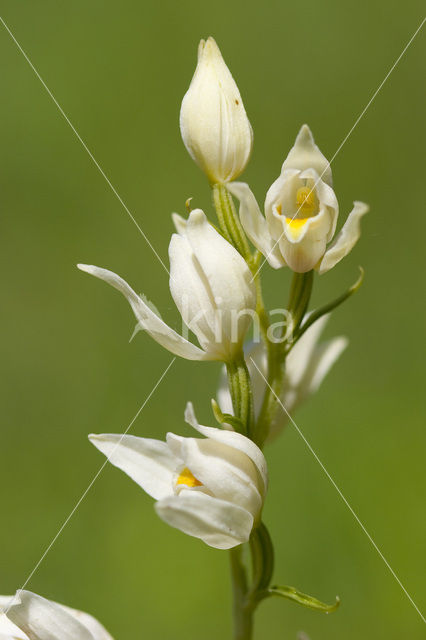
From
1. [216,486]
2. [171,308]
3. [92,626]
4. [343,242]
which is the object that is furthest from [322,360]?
[171,308]

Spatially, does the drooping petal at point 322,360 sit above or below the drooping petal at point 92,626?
above

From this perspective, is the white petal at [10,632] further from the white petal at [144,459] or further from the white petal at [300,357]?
the white petal at [300,357]

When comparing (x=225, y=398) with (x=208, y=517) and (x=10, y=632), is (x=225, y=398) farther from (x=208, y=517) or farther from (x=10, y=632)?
(x=10, y=632)

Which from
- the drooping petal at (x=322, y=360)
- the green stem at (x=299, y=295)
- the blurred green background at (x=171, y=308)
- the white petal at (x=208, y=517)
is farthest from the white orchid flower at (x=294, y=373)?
the blurred green background at (x=171, y=308)

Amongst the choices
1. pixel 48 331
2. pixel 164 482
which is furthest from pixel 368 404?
pixel 164 482

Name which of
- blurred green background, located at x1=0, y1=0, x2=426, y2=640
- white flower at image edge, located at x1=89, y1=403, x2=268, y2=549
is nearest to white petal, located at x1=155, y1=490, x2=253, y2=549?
white flower at image edge, located at x1=89, y1=403, x2=268, y2=549

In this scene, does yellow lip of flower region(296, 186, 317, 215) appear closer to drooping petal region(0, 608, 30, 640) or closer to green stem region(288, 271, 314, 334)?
green stem region(288, 271, 314, 334)

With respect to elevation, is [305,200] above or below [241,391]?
above

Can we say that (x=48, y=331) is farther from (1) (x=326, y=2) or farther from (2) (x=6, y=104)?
(1) (x=326, y=2)
